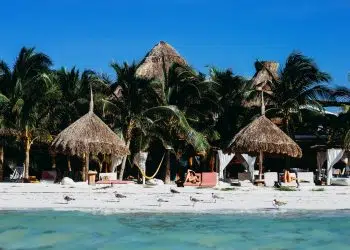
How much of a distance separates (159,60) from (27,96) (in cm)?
725

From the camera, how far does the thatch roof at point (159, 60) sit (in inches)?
922

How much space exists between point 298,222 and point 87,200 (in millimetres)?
5121

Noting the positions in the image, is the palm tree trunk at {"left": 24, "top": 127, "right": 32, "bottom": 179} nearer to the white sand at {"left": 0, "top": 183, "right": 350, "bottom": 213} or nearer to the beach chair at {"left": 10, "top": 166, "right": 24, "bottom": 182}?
the beach chair at {"left": 10, "top": 166, "right": 24, "bottom": 182}

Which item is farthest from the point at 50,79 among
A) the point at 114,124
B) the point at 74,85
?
the point at 114,124

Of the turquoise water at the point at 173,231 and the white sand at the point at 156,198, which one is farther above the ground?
the white sand at the point at 156,198

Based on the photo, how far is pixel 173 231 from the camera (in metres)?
11.1

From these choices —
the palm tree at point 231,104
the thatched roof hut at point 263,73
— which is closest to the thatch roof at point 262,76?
the thatched roof hut at point 263,73

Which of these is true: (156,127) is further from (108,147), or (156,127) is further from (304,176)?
(304,176)

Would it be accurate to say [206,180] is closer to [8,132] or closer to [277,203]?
[277,203]

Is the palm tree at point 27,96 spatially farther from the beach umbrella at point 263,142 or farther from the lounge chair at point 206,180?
the beach umbrella at point 263,142

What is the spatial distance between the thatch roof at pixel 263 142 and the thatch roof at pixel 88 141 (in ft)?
11.9

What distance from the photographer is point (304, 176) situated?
1734 centimetres

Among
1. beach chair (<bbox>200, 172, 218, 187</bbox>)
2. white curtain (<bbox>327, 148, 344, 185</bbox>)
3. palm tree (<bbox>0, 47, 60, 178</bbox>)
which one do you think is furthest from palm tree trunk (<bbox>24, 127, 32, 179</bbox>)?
white curtain (<bbox>327, 148, 344, 185</bbox>)

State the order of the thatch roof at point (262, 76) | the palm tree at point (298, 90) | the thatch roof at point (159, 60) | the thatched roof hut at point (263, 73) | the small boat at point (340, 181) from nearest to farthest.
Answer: the small boat at point (340, 181) → the palm tree at point (298, 90) → the thatch roof at point (262, 76) → the thatch roof at point (159, 60) → the thatched roof hut at point (263, 73)
